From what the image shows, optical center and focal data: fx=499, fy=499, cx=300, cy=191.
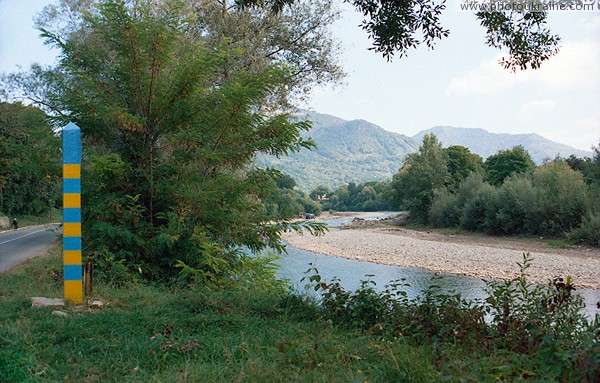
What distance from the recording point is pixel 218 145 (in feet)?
29.6

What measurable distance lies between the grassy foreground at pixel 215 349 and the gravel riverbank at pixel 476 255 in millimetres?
15279

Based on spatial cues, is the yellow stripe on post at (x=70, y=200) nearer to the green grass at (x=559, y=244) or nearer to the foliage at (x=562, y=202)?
the green grass at (x=559, y=244)

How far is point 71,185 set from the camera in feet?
21.2

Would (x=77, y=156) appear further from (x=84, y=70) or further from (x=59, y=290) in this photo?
(x=84, y=70)

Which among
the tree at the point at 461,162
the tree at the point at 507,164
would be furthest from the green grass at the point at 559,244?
the tree at the point at 461,162

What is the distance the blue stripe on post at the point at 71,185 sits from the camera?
643cm

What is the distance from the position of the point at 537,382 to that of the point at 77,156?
5820 millimetres

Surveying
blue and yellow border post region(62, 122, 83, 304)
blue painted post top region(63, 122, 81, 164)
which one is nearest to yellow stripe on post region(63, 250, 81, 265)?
blue and yellow border post region(62, 122, 83, 304)

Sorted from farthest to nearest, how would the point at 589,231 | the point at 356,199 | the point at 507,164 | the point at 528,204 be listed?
the point at 356,199, the point at 507,164, the point at 528,204, the point at 589,231

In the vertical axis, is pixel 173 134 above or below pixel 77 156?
above

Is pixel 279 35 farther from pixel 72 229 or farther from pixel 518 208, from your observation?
pixel 518 208

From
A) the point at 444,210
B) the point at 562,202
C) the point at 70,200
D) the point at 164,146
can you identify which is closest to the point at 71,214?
the point at 70,200

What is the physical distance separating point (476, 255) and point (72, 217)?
90.6 feet

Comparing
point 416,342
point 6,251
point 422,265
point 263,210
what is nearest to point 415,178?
point 422,265
